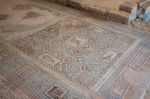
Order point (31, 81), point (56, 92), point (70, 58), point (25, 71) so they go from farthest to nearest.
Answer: point (70, 58)
point (25, 71)
point (31, 81)
point (56, 92)

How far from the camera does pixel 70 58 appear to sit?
2072 millimetres

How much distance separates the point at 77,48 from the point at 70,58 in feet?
0.70

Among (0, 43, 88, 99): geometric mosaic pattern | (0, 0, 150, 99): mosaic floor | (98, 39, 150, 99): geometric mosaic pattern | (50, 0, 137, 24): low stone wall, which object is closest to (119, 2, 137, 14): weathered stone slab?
(50, 0, 137, 24): low stone wall

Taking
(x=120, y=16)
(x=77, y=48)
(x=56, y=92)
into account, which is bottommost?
(x=56, y=92)

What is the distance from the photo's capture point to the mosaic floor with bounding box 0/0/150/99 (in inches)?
66.6

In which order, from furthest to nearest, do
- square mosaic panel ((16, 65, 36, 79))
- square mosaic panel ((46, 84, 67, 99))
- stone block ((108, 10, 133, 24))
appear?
stone block ((108, 10, 133, 24))
square mosaic panel ((16, 65, 36, 79))
square mosaic panel ((46, 84, 67, 99))

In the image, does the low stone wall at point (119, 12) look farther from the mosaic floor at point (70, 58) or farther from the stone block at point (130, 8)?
the mosaic floor at point (70, 58)

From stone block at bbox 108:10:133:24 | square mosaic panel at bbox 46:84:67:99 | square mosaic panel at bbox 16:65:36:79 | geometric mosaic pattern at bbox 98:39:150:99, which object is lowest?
square mosaic panel at bbox 46:84:67:99

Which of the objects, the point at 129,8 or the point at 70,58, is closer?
the point at 70,58

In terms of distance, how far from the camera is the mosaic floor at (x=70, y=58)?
1.69 m

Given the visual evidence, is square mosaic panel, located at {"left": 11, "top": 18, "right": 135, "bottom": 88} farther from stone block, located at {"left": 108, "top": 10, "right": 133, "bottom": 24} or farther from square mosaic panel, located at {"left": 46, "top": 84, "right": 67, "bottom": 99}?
stone block, located at {"left": 108, "top": 10, "right": 133, "bottom": 24}

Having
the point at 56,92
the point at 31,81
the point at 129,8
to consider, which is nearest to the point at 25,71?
the point at 31,81

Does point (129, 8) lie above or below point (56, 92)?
above

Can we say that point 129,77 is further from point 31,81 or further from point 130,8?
point 130,8
